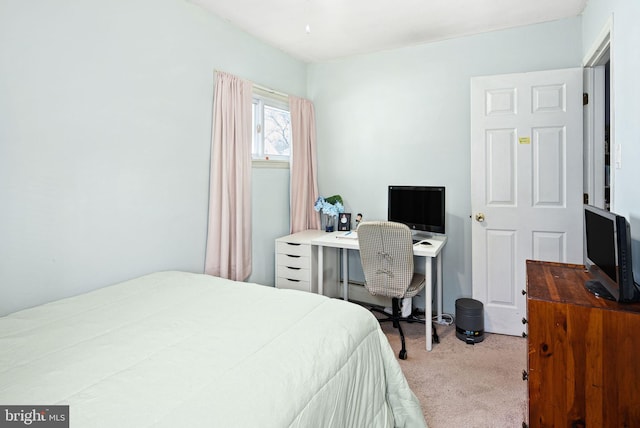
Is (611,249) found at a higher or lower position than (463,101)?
lower

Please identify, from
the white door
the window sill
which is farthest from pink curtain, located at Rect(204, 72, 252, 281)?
the white door

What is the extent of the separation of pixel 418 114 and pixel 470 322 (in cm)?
193

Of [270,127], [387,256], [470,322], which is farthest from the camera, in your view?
[270,127]

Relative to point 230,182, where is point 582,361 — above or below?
below

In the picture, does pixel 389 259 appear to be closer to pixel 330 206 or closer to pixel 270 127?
pixel 330 206

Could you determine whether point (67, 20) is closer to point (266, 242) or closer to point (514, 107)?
point (266, 242)

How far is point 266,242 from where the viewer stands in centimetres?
342

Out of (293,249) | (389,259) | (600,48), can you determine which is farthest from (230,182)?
(600,48)

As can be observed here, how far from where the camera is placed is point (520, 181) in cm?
290

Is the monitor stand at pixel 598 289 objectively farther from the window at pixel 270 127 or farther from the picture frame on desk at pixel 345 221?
the window at pixel 270 127

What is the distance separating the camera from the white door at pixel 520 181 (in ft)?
9.05

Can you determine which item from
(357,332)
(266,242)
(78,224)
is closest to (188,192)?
(78,224)

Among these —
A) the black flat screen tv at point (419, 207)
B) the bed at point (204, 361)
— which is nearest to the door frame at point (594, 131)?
the black flat screen tv at point (419, 207)

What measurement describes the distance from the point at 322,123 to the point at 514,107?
1.88m
